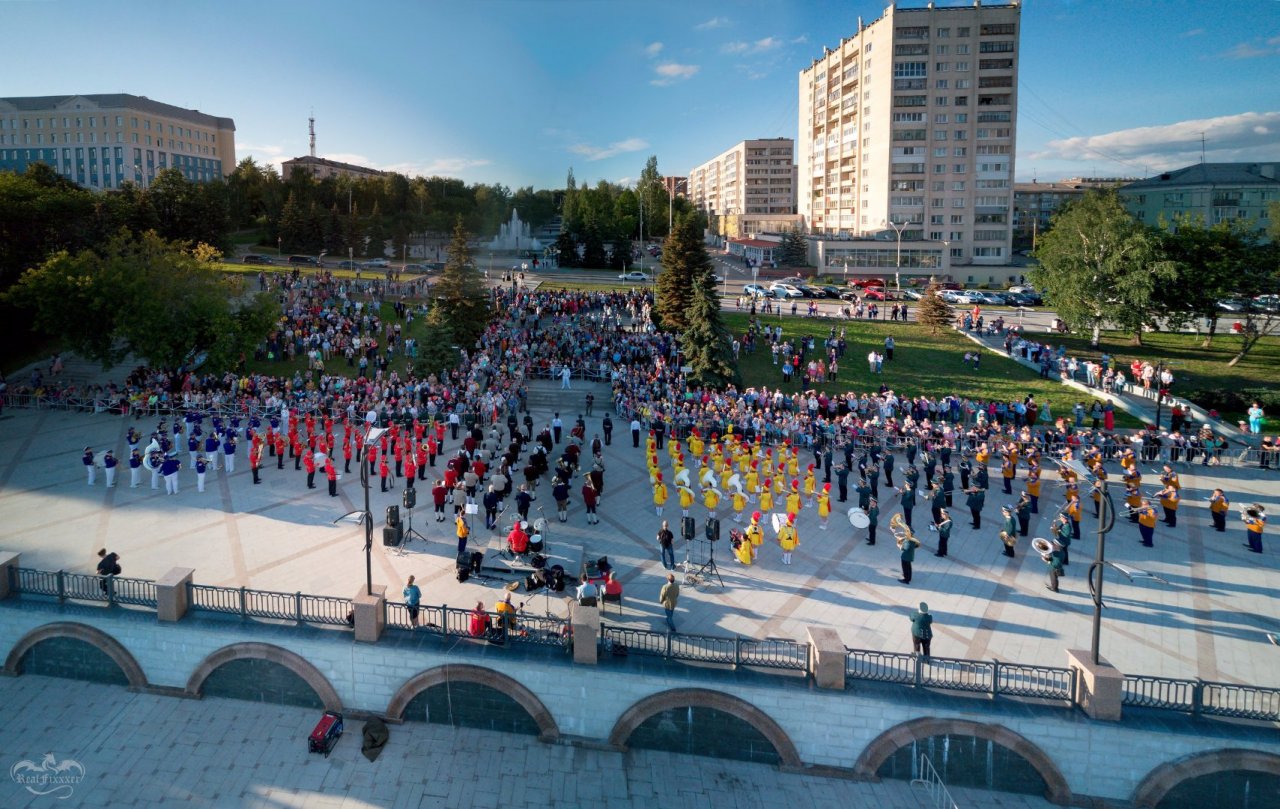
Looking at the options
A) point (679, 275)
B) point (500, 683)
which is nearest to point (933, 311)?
point (679, 275)

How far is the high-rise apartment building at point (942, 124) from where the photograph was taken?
216 ft

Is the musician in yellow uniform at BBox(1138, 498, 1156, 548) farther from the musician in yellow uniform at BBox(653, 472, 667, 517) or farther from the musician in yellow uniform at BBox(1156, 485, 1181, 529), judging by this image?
the musician in yellow uniform at BBox(653, 472, 667, 517)

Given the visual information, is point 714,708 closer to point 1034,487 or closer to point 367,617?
point 367,617

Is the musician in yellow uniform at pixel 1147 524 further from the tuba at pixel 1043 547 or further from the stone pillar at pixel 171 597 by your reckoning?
the stone pillar at pixel 171 597

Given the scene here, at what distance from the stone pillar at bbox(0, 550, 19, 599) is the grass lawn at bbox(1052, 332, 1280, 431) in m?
35.8

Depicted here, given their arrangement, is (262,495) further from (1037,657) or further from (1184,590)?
(1184,590)

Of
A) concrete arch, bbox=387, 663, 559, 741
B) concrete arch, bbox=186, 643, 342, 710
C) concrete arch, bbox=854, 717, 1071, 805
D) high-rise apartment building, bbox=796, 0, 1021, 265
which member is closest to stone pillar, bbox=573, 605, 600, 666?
concrete arch, bbox=387, 663, 559, 741

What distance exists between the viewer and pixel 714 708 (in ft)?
33.7

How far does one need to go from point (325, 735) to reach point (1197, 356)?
4155cm

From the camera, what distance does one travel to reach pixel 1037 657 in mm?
11531

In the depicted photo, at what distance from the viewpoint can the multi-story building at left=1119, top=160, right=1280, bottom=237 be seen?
2795 inches

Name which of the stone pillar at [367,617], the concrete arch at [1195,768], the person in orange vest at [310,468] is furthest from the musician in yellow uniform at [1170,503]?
the person in orange vest at [310,468]

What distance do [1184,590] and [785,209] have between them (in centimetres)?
11138

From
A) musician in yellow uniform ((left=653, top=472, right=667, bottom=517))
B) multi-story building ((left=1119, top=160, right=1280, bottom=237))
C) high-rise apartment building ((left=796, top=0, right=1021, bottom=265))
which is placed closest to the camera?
musician in yellow uniform ((left=653, top=472, right=667, bottom=517))
